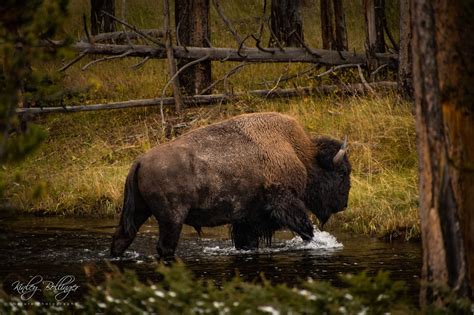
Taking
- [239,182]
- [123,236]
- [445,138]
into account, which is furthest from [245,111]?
[445,138]

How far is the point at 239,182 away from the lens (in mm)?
11633

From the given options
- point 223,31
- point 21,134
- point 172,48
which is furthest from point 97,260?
point 223,31

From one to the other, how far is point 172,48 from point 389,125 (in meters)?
4.56

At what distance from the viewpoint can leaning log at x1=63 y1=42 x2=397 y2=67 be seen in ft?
58.8

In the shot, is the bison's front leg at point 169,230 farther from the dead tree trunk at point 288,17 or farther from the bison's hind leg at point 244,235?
the dead tree trunk at point 288,17

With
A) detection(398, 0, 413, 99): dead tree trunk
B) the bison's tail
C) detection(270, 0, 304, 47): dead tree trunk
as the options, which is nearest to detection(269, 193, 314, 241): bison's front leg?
the bison's tail

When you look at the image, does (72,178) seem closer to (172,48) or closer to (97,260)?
(172,48)

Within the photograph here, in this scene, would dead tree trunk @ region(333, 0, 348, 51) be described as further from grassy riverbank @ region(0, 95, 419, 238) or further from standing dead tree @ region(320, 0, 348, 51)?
grassy riverbank @ region(0, 95, 419, 238)

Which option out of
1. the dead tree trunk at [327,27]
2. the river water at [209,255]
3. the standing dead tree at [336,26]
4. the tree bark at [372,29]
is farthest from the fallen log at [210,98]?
the river water at [209,255]

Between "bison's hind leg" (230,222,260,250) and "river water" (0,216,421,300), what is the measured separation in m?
0.14

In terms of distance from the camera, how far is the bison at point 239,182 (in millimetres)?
11109

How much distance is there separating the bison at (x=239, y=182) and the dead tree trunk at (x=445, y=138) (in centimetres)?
464

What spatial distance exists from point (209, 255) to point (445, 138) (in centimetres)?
545

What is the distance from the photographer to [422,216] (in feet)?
22.8
